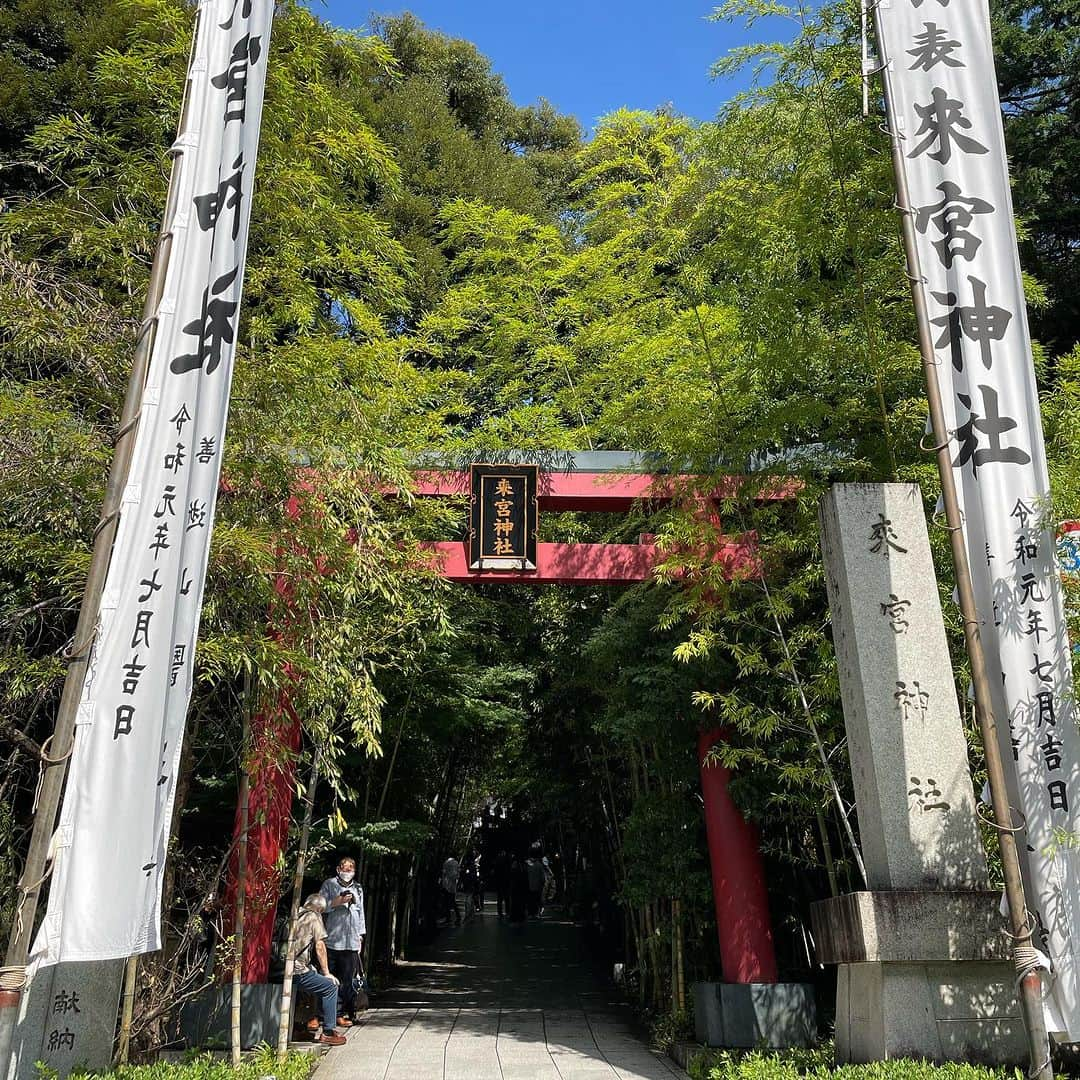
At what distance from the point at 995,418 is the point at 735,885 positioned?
13.2ft

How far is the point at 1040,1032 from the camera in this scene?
3.46m

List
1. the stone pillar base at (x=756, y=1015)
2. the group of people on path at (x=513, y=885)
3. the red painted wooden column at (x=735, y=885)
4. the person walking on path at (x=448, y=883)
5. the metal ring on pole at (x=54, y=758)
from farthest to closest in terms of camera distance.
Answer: the group of people on path at (x=513, y=885) < the person walking on path at (x=448, y=883) < the red painted wooden column at (x=735, y=885) < the stone pillar base at (x=756, y=1015) < the metal ring on pole at (x=54, y=758)

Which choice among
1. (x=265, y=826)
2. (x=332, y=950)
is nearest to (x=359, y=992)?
(x=332, y=950)

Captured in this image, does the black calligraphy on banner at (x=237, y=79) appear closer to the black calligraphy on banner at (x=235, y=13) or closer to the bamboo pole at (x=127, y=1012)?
the black calligraphy on banner at (x=235, y=13)

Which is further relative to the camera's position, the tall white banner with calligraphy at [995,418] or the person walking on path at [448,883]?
the person walking on path at [448,883]

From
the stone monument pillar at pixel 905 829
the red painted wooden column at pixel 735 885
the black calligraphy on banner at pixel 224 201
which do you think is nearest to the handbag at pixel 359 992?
the red painted wooden column at pixel 735 885

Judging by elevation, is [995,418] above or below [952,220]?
below

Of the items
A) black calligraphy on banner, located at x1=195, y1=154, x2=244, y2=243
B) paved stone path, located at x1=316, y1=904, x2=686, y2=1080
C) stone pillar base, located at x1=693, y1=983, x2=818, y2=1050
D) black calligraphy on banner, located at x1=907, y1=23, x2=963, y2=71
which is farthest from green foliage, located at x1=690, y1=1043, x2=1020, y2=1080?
black calligraphy on banner, located at x1=195, y1=154, x2=244, y2=243

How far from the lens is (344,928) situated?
7.08 m

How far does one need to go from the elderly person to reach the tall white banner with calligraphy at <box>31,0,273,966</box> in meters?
2.97

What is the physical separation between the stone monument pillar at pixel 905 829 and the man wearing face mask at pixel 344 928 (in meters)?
3.31

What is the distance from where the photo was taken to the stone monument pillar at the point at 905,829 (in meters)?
4.34

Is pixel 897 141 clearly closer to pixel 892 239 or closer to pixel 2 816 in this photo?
pixel 892 239

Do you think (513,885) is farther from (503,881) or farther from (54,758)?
(54,758)
